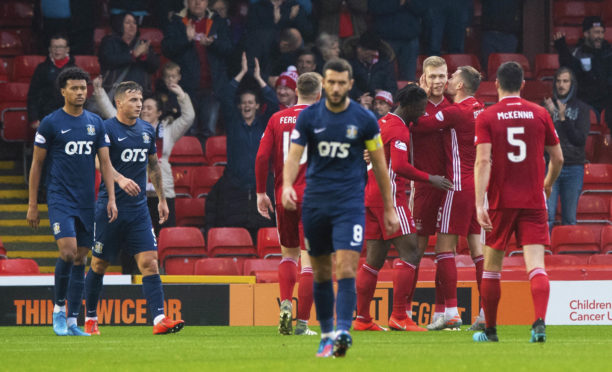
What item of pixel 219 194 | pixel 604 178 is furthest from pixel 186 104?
pixel 604 178

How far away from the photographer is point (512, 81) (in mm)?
8695

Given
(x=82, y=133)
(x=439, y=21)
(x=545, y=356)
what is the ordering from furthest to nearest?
(x=439, y=21)
(x=82, y=133)
(x=545, y=356)

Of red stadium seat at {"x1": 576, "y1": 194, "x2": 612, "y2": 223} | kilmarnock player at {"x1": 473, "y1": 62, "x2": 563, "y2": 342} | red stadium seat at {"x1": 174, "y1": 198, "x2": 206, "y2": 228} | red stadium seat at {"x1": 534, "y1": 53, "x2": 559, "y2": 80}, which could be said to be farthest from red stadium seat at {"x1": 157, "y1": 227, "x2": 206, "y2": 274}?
red stadium seat at {"x1": 534, "y1": 53, "x2": 559, "y2": 80}

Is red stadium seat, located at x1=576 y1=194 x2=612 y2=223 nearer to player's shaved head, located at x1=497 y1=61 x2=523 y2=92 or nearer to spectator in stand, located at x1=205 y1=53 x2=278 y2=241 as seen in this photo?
spectator in stand, located at x1=205 y1=53 x2=278 y2=241

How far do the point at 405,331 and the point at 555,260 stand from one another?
15.5 feet

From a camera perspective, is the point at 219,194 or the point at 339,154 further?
the point at 219,194

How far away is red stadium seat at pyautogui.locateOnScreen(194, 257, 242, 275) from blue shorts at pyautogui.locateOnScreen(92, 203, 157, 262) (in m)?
3.99

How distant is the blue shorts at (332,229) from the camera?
24.3 ft

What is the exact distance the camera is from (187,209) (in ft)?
52.7

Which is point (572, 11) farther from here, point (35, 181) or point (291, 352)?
point (291, 352)

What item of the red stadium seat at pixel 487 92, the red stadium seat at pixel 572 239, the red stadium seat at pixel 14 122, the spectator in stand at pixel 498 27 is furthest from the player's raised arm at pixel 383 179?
the spectator in stand at pixel 498 27

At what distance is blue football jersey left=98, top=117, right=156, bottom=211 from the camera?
1029 centimetres

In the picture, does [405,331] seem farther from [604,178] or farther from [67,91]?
[604,178]

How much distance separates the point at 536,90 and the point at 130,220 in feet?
35.1
